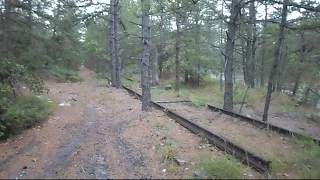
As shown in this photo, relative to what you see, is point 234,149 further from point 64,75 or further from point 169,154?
point 64,75

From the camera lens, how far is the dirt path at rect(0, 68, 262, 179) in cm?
519

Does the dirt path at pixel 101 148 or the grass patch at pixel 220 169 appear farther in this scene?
the dirt path at pixel 101 148

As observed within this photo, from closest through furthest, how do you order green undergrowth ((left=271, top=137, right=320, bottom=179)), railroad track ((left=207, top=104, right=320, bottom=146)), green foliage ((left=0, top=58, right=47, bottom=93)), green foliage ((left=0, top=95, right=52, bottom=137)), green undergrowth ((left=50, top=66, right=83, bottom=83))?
green undergrowth ((left=271, top=137, right=320, bottom=179)), green foliage ((left=0, top=95, right=52, bottom=137)), railroad track ((left=207, top=104, right=320, bottom=146)), green foliage ((left=0, top=58, right=47, bottom=93)), green undergrowth ((left=50, top=66, right=83, bottom=83))

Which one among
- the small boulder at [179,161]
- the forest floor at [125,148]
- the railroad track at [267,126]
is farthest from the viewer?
the railroad track at [267,126]

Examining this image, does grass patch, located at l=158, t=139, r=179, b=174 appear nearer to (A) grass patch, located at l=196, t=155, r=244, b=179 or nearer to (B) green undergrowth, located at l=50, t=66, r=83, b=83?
(A) grass patch, located at l=196, t=155, r=244, b=179

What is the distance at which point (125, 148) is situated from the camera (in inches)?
261

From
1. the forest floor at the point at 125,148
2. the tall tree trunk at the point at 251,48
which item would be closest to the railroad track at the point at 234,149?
the forest floor at the point at 125,148

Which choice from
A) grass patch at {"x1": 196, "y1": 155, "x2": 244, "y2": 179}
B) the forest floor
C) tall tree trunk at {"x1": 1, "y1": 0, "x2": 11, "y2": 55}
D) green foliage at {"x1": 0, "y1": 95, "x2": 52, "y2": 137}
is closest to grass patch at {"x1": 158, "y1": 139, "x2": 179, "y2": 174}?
the forest floor

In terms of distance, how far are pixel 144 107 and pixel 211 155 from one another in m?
5.03

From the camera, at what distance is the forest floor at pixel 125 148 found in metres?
5.21

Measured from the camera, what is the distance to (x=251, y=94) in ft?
68.0

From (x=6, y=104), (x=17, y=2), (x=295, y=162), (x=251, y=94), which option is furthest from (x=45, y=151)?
(x=251, y=94)

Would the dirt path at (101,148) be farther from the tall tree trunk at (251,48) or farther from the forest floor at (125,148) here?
the tall tree trunk at (251,48)

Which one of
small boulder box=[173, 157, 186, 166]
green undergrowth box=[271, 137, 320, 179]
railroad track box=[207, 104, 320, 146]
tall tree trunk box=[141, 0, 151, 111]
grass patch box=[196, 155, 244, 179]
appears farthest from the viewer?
tall tree trunk box=[141, 0, 151, 111]
